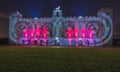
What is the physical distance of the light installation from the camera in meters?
66.7

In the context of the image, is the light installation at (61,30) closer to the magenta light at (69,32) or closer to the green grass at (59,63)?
the magenta light at (69,32)

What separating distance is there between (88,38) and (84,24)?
11.4 feet

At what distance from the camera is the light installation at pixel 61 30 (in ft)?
219

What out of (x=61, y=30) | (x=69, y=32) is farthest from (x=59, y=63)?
(x=61, y=30)

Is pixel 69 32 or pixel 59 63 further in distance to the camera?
pixel 69 32

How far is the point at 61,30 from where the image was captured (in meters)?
71.0

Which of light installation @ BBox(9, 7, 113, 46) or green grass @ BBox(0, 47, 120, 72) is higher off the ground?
light installation @ BBox(9, 7, 113, 46)

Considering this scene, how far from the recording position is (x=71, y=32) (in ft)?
227

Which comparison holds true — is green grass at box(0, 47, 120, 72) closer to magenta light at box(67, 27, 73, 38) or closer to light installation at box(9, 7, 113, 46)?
light installation at box(9, 7, 113, 46)

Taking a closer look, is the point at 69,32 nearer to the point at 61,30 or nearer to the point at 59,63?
the point at 61,30

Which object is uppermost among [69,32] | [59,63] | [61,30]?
[61,30]

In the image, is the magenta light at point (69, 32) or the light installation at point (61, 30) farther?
the magenta light at point (69, 32)

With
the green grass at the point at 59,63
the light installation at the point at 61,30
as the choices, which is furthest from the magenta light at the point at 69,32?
the green grass at the point at 59,63

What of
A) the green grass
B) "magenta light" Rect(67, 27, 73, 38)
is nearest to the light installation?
"magenta light" Rect(67, 27, 73, 38)
